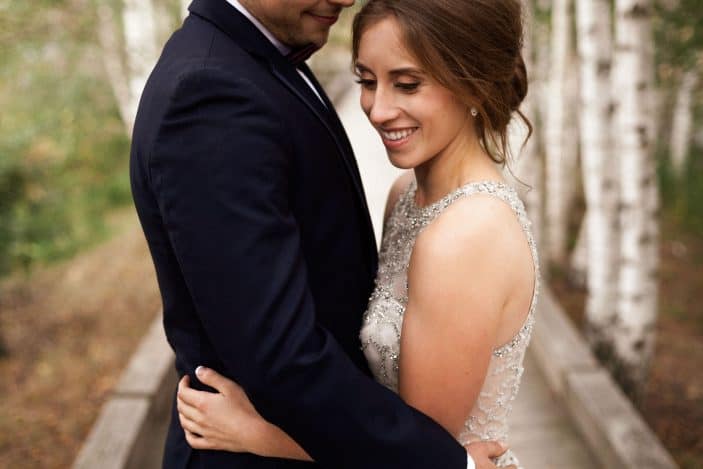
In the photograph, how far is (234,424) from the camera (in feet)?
5.14

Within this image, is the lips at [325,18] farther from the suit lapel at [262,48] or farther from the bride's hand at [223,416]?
the bride's hand at [223,416]

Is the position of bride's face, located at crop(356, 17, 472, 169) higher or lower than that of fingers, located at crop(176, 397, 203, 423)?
higher

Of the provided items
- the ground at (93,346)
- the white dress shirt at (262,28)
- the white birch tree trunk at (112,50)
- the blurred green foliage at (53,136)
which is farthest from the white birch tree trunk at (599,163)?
the white birch tree trunk at (112,50)

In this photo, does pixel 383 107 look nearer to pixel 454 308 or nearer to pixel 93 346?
pixel 454 308

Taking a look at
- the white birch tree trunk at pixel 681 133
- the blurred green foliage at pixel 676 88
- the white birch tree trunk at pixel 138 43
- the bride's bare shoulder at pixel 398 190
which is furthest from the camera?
the white birch tree trunk at pixel 681 133

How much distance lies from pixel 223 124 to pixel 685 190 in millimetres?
10757

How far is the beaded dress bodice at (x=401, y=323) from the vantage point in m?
1.84

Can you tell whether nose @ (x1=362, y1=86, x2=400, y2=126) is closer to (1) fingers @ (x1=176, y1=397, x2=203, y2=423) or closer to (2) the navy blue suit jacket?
(2) the navy blue suit jacket

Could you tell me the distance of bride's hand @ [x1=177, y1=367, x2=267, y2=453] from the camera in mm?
1560

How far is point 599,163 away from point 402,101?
12.7 ft

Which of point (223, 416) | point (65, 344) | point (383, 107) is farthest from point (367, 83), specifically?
point (65, 344)

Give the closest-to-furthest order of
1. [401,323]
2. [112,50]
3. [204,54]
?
[204,54], [401,323], [112,50]

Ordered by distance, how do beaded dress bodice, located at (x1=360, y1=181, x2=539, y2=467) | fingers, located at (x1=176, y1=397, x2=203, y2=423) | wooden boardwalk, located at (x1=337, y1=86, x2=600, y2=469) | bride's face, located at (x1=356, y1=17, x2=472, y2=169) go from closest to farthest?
fingers, located at (x1=176, y1=397, x2=203, y2=423) < bride's face, located at (x1=356, y1=17, x2=472, y2=169) < beaded dress bodice, located at (x1=360, y1=181, x2=539, y2=467) < wooden boardwalk, located at (x1=337, y1=86, x2=600, y2=469)

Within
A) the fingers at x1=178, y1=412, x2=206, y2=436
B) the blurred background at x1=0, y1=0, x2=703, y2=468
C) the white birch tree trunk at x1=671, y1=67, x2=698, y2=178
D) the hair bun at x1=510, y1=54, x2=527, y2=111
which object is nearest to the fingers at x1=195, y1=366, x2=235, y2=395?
the fingers at x1=178, y1=412, x2=206, y2=436
